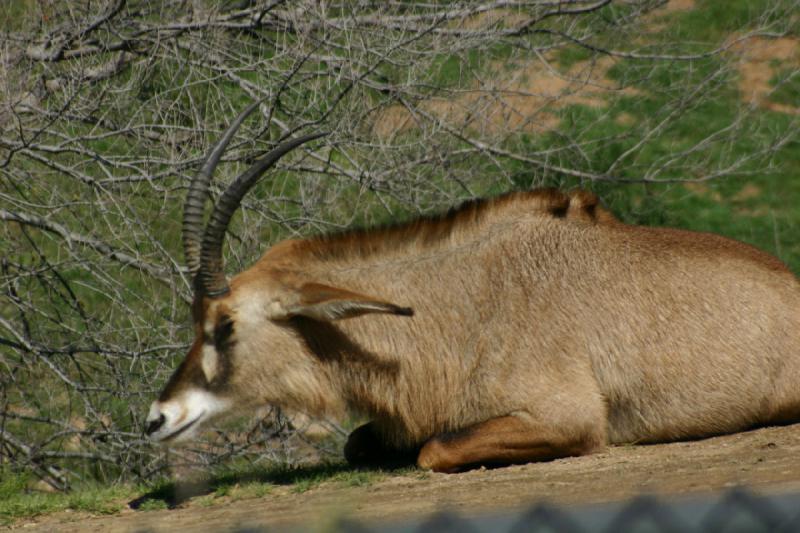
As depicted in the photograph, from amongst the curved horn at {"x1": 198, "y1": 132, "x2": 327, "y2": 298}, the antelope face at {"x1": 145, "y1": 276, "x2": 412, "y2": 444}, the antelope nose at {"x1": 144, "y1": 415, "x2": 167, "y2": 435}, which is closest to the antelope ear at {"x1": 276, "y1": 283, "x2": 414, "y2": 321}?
the antelope face at {"x1": 145, "y1": 276, "x2": 412, "y2": 444}

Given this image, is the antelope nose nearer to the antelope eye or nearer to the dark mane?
the antelope eye

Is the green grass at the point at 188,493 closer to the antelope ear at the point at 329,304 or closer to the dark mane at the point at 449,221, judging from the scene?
the antelope ear at the point at 329,304

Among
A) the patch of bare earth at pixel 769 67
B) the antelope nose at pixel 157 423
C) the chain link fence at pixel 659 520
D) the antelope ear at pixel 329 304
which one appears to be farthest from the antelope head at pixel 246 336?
the patch of bare earth at pixel 769 67

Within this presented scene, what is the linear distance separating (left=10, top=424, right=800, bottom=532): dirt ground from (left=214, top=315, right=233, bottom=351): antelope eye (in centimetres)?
96

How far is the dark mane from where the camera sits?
808 centimetres

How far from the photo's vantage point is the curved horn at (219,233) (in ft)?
25.2

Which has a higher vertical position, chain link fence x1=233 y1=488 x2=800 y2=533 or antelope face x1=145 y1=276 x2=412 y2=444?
antelope face x1=145 y1=276 x2=412 y2=444

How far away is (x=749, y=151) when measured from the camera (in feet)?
→ 58.3

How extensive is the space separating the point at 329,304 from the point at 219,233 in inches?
35.4

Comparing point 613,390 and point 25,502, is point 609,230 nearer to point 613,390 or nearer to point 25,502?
point 613,390

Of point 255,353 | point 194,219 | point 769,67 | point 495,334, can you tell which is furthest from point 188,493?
point 769,67

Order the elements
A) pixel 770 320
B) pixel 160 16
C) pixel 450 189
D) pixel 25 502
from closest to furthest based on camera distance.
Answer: pixel 25 502 → pixel 770 320 → pixel 160 16 → pixel 450 189

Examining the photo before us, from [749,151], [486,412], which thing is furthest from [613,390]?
[749,151]

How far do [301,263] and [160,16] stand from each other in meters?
3.67
